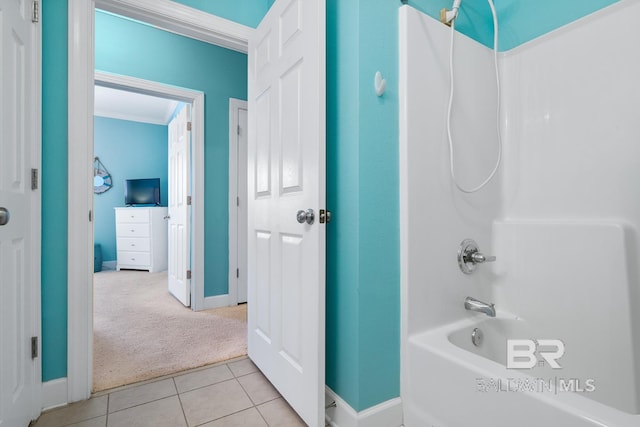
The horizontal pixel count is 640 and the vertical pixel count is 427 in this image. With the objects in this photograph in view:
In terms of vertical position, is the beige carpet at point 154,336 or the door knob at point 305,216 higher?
the door knob at point 305,216

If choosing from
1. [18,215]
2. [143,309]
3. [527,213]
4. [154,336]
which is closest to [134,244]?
[143,309]

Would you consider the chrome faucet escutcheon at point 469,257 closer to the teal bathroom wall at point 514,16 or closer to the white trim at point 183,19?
the teal bathroom wall at point 514,16

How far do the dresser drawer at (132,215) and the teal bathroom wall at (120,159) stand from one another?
1.21ft

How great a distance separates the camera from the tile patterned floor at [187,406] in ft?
4.20

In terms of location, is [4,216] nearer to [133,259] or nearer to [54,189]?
[54,189]

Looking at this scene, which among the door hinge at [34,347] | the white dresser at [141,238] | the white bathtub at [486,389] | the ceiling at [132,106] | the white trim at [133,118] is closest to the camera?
the white bathtub at [486,389]

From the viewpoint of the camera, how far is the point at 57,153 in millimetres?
1378

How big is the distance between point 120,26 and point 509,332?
11.5 ft

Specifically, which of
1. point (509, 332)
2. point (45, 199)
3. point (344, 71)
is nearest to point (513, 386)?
point (509, 332)

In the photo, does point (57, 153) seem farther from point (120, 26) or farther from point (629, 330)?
point (629, 330)

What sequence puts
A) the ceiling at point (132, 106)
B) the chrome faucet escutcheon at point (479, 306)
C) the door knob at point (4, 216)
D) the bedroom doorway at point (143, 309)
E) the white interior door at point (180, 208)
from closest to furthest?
the door knob at point (4, 216) < the chrome faucet escutcheon at point (479, 306) < the bedroom doorway at point (143, 309) < the white interior door at point (180, 208) < the ceiling at point (132, 106)

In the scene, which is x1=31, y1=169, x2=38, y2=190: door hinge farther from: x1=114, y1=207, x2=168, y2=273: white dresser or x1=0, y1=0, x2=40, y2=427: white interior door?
x1=114, y1=207, x2=168, y2=273: white dresser

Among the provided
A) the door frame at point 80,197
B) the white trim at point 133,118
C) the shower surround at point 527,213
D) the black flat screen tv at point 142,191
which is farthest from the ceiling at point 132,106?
the shower surround at point 527,213

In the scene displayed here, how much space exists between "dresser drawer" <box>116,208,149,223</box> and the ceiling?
1.58m
